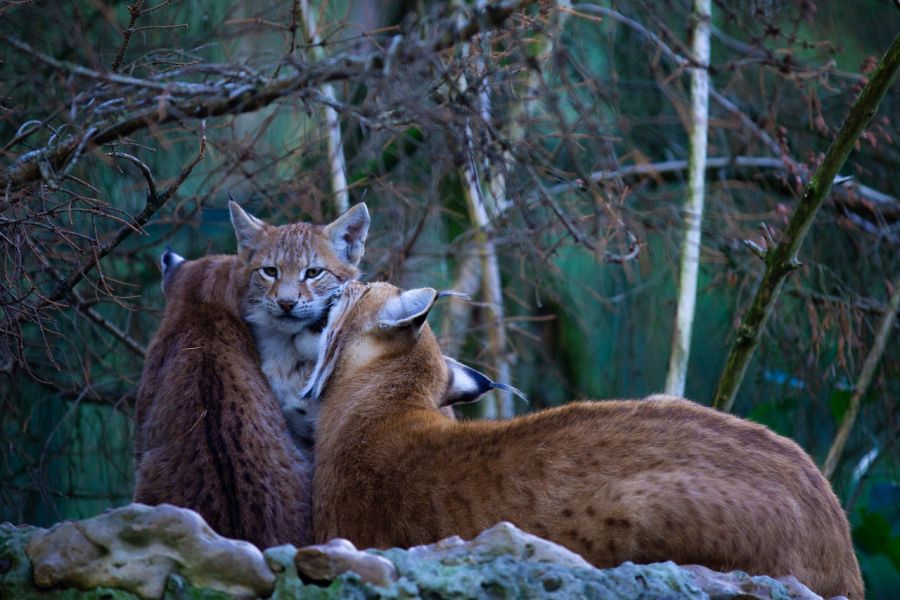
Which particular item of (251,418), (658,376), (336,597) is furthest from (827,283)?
(336,597)

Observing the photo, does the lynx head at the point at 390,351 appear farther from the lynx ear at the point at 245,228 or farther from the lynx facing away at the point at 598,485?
the lynx ear at the point at 245,228

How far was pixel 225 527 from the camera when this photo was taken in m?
4.70

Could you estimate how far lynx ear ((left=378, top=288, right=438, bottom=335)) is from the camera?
17.5ft

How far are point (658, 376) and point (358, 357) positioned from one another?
583cm

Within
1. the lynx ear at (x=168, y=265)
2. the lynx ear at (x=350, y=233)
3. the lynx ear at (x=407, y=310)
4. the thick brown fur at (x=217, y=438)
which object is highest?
the lynx ear at (x=350, y=233)

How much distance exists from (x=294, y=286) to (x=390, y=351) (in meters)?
1.27

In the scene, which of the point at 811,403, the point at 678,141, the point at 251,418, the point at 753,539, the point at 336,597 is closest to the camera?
the point at 336,597

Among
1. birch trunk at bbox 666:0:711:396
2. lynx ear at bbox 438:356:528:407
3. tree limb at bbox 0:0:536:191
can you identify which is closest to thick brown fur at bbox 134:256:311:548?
lynx ear at bbox 438:356:528:407

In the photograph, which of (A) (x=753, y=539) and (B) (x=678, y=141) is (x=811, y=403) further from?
(A) (x=753, y=539)

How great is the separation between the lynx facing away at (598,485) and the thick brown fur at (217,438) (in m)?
0.20

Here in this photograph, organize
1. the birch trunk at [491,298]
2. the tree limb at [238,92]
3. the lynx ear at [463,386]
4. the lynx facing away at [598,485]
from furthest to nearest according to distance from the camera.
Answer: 1. the birch trunk at [491,298]
2. the lynx ear at [463,386]
3. the lynx facing away at [598,485]
4. the tree limb at [238,92]

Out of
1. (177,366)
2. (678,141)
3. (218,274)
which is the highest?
(678,141)

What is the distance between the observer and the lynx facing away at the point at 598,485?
13.8 ft

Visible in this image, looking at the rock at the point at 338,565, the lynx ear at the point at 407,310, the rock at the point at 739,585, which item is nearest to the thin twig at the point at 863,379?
the lynx ear at the point at 407,310
